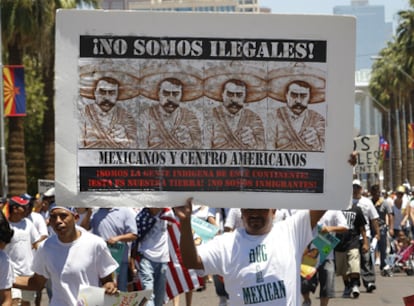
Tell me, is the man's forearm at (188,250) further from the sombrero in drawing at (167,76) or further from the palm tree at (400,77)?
the palm tree at (400,77)

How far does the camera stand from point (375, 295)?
762 inches

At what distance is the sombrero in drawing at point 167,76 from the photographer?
6.59 m

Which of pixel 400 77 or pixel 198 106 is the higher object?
pixel 400 77

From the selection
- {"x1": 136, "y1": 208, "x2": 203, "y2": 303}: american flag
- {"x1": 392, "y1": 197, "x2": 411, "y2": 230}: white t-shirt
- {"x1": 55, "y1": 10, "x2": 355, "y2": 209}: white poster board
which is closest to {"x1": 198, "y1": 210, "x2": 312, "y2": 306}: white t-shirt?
{"x1": 55, "y1": 10, "x2": 355, "y2": 209}: white poster board

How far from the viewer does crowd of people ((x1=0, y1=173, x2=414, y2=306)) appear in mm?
7367

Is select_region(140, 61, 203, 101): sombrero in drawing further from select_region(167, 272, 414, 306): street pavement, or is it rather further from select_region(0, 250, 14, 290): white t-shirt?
select_region(167, 272, 414, 306): street pavement

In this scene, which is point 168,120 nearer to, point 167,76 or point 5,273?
point 167,76

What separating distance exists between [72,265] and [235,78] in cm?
244

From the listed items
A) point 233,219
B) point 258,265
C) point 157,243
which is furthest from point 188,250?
point 233,219

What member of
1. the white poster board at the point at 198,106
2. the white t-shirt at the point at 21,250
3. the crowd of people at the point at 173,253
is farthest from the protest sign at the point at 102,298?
the white t-shirt at the point at 21,250

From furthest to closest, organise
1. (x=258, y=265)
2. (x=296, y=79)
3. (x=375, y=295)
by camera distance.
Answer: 1. (x=375, y=295)
2. (x=258, y=265)
3. (x=296, y=79)

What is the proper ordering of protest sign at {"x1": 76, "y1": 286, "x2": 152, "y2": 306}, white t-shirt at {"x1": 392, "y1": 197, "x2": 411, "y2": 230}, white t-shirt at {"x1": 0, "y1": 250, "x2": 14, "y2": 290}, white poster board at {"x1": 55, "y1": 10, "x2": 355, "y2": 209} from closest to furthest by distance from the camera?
white poster board at {"x1": 55, "y1": 10, "x2": 355, "y2": 209} → protest sign at {"x1": 76, "y1": 286, "x2": 152, "y2": 306} → white t-shirt at {"x1": 0, "y1": 250, "x2": 14, "y2": 290} → white t-shirt at {"x1": 392, "y1": 197, "x2": 411, "y2": 230}

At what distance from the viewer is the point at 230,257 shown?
292 inches

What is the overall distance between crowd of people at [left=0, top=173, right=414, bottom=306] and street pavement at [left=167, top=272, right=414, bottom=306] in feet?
1.05
